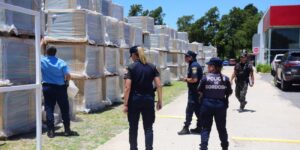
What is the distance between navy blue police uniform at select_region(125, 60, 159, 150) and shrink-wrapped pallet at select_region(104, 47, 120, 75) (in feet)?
21.8

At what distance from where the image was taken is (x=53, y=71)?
848cm

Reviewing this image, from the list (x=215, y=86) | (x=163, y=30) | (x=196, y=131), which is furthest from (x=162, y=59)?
(x=215, y=86)

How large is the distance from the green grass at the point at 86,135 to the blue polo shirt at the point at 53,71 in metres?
1.08

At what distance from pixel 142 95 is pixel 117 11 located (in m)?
10.0

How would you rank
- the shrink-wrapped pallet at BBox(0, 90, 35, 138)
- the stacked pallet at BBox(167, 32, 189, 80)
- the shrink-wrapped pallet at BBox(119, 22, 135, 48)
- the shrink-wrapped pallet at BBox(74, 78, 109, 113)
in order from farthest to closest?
the stacked pallet at BBox(167, 32, 189, 80) → the shrink-wrapped pallet at BBox(119, 22, 135, 48) → the shrink-wrapped pallet at BBox(74, 78, 109, 113) → the shrink-wrapped pallet at BBox(0, 90, 35, 138)

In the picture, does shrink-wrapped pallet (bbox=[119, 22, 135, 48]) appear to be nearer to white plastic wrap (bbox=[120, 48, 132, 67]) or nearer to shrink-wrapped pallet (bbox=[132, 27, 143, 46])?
white plastic wrap (bbox=[120, 48, 132, 67])

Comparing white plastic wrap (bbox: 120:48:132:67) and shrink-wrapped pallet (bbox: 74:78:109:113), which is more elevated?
white plastic wrap (bbox: 120:48:132:67)

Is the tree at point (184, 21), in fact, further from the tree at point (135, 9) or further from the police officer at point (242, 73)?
the police officer at point (242, 73)

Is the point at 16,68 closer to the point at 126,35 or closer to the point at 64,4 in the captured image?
the point at 64,4

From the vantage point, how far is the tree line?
3366 inches

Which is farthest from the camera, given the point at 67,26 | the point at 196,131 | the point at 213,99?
the point at 67,26

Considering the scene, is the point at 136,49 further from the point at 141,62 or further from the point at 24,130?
the point at 24,130

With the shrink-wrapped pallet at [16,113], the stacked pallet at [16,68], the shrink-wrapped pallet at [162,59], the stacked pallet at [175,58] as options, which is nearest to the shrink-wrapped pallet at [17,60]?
the stacked pallet at [16,68]

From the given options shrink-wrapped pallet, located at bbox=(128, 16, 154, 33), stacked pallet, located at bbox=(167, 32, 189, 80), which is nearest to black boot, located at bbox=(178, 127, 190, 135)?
shrink-wrapped pallet, located at bbox=(128, 16, 154, 33)
